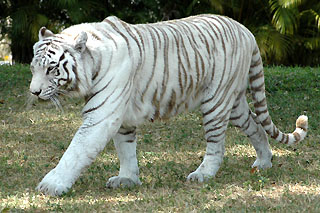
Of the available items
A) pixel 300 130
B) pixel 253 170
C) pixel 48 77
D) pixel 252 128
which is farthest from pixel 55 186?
pixel 300 130

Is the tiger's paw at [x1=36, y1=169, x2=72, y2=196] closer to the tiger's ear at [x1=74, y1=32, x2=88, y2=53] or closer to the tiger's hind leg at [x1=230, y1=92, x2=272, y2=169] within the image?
the tiger's ear at [x1=74, y1=32, x2=88, y2=53]

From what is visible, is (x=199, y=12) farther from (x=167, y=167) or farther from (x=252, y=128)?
(x=167, y=167)

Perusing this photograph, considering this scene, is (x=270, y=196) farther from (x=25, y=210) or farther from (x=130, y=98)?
(x=25, y=210)

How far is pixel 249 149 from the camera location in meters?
7.00

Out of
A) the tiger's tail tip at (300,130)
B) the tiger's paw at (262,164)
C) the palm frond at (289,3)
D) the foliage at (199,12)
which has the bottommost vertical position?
the foliage at (199,12)

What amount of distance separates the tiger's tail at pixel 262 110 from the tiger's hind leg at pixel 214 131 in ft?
1.92

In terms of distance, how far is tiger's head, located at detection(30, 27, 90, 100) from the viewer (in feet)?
15.2

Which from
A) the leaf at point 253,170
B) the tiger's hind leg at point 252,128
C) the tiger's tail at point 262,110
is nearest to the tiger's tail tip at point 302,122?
the tiger's tail at point 262,110

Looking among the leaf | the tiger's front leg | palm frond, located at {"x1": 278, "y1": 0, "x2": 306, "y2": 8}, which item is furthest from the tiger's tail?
palm frond, located at {"x1": 278, "y1": 0, "x2": 306, "y2": 8}

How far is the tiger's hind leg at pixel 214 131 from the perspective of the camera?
18.2 feet

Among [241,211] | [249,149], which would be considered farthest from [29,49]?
[241,211]

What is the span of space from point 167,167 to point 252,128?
1016 millimetres

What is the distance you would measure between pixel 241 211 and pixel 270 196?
0.55 m

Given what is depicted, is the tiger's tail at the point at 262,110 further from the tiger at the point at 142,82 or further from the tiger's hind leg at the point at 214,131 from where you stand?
the tiger's hind leg at the point at 214,131
